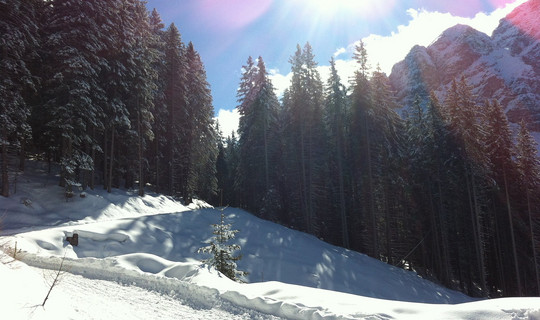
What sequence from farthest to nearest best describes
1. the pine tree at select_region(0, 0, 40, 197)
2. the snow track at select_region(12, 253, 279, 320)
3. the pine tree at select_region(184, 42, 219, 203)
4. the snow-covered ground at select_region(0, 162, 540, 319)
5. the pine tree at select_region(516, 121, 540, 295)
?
1. the pine tree at select_region(184, 42, 219, 203)
2. the pine tree at select_region(516, 121, 540, 295)
3. the pine tree at select_region(0, 0, 40, 197)
4. the snow track at select_region(12, 253, 279, 320)
5. the snow-covered ground at select_region(0, 162, 540, 319)

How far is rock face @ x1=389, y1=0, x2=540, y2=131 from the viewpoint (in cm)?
10595

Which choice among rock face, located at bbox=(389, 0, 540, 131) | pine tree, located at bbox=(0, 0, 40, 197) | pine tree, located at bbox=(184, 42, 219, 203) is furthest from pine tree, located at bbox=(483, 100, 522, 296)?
rock face, located at bbox=(389, 0, 540, 131)

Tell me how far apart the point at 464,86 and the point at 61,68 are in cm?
2864

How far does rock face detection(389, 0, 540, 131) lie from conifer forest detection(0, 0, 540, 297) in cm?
9047

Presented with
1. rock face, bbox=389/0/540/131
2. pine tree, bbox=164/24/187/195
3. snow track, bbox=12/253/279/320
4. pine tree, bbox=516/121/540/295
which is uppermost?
rock face, bbox=389/0/540/131

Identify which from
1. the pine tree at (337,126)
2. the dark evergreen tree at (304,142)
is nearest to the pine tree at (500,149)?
the pine tree at (337,126)

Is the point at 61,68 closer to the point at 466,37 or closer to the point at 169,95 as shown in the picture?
the point at 169,95

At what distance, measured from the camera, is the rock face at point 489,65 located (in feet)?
348

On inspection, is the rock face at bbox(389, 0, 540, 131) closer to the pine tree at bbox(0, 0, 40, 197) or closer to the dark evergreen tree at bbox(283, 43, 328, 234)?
the dark evergreen tree at bbox(283, 43, 328, 234)

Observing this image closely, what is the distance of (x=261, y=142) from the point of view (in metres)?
34.2

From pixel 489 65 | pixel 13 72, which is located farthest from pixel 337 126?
pixel 489 65

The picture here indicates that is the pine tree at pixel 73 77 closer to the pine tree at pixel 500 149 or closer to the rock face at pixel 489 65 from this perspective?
the pine tree at pixel 500 149

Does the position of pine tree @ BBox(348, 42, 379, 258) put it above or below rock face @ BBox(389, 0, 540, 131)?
below

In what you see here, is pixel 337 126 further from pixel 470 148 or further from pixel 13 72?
pixel 13 72
